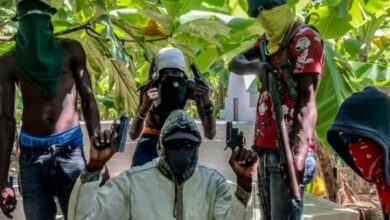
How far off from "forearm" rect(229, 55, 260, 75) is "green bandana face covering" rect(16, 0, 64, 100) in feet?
2.64

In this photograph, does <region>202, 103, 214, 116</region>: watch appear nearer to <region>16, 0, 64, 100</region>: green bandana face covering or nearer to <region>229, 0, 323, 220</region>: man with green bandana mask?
<region>229, 0, 323, 220</region>: man with green bandana mask

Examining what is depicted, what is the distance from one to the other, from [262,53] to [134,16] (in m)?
1.60

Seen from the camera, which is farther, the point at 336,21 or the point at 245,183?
the point at 336,21

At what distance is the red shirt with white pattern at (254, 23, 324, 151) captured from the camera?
3186 mm

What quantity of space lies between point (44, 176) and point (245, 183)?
1.14m

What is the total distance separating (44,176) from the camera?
11.0 ft

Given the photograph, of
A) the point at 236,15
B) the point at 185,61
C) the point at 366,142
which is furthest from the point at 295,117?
the point at 236,15

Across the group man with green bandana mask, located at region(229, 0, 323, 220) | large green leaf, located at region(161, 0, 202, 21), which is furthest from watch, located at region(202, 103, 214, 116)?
large green leaf, located at region(161, 0, 202, 21)

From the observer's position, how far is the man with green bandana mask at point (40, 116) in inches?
131

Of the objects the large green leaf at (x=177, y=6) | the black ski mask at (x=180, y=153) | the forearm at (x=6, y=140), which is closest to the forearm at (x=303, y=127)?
the black ski mask at (x=180, y=153)

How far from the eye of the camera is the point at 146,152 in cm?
371

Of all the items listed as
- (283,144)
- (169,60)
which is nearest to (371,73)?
(169,60)

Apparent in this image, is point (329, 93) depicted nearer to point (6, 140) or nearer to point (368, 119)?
point (368, 119)

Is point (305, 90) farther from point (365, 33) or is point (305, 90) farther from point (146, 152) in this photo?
point (365, 33)
